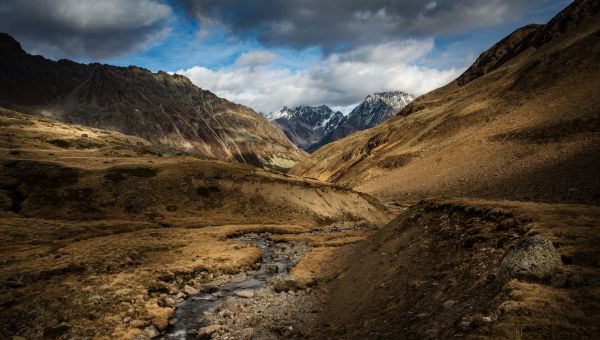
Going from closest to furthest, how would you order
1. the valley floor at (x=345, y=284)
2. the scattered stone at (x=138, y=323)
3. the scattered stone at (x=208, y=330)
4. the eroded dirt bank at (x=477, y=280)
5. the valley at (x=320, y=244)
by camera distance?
the eroded dirt bank at (x=477, y=280) → the valley floor at (x=345, y=284) → the valley at (x=320, y=244) → the scattered stone at (x=208, y=330) → the scattered stone at (x=138, y=323)

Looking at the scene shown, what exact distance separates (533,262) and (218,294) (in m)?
23.6

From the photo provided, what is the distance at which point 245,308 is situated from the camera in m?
26.8

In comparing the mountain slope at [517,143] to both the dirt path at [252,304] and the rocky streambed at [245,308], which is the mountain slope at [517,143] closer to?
the dirt path at [252,304]

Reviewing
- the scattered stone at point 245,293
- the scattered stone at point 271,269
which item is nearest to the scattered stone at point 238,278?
the scattered stone at point 271,269

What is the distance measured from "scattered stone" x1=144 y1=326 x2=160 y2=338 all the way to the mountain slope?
169 feet

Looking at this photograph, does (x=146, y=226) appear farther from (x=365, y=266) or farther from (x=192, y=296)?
(x=365, y=266)

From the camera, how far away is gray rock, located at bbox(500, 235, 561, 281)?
A: 575 inches

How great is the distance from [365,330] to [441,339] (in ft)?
17.9

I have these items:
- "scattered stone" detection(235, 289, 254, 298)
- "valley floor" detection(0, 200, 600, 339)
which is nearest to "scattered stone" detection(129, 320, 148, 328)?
"valley floor" detection(0, 200, 600, 339)

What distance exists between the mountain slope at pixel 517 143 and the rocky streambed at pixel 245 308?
41.6 meters

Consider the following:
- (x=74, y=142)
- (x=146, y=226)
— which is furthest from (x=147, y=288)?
(x=74, y=142)

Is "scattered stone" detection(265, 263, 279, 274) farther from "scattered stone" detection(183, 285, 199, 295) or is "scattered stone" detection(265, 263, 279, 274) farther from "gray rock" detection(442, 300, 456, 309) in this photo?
"gray rock" detection(442, 300, 456, 309)

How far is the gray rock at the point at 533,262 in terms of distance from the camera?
14.6 metres

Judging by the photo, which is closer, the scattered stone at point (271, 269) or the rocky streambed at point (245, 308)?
the rocky streambed at point (245, 308)
